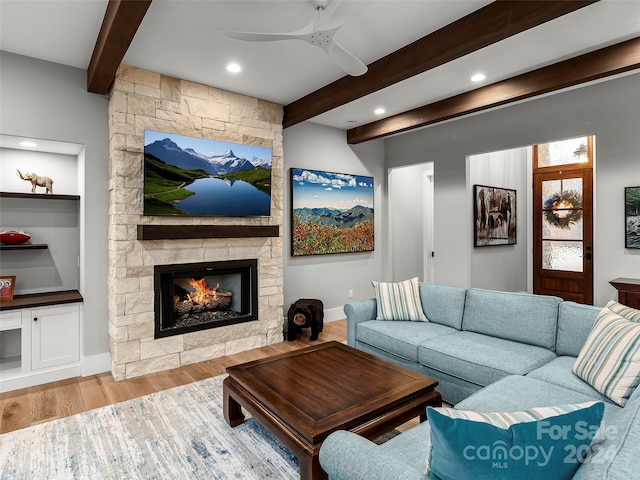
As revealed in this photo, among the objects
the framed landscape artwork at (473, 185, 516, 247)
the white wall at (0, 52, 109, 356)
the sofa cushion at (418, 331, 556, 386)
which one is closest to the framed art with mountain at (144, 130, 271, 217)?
the white wall at (0, 52, 109, 356)

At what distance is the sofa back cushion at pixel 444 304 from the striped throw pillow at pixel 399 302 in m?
0.06

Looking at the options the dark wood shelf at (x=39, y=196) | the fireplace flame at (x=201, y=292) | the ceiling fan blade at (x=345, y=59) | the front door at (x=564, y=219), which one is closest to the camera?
the ceiling fan blade at (x=345, y=59)

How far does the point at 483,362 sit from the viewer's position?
2.43 m

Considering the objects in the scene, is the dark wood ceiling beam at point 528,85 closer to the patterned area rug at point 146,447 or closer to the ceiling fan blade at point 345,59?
the ceiling fan blade at point 345,59

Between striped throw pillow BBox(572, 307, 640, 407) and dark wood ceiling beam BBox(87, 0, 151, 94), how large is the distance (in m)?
3.14

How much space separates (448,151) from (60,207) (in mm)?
4607

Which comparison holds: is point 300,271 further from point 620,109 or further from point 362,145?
point 620,109

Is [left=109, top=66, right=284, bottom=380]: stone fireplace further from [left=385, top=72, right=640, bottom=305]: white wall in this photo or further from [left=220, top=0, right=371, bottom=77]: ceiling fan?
[left=385, top=72, right=640, bottom=305]: white wall

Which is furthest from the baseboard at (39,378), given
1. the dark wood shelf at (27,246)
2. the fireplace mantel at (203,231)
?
the fireplace mantel at (203,231)

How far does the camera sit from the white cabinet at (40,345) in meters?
3.10

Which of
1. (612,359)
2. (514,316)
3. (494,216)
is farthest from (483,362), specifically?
(494,216)

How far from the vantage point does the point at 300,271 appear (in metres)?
4.86

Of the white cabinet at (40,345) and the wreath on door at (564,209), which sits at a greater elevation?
the wreath on door at (564,209)

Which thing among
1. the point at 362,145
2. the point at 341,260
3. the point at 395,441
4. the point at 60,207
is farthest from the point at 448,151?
the point at 60,207
